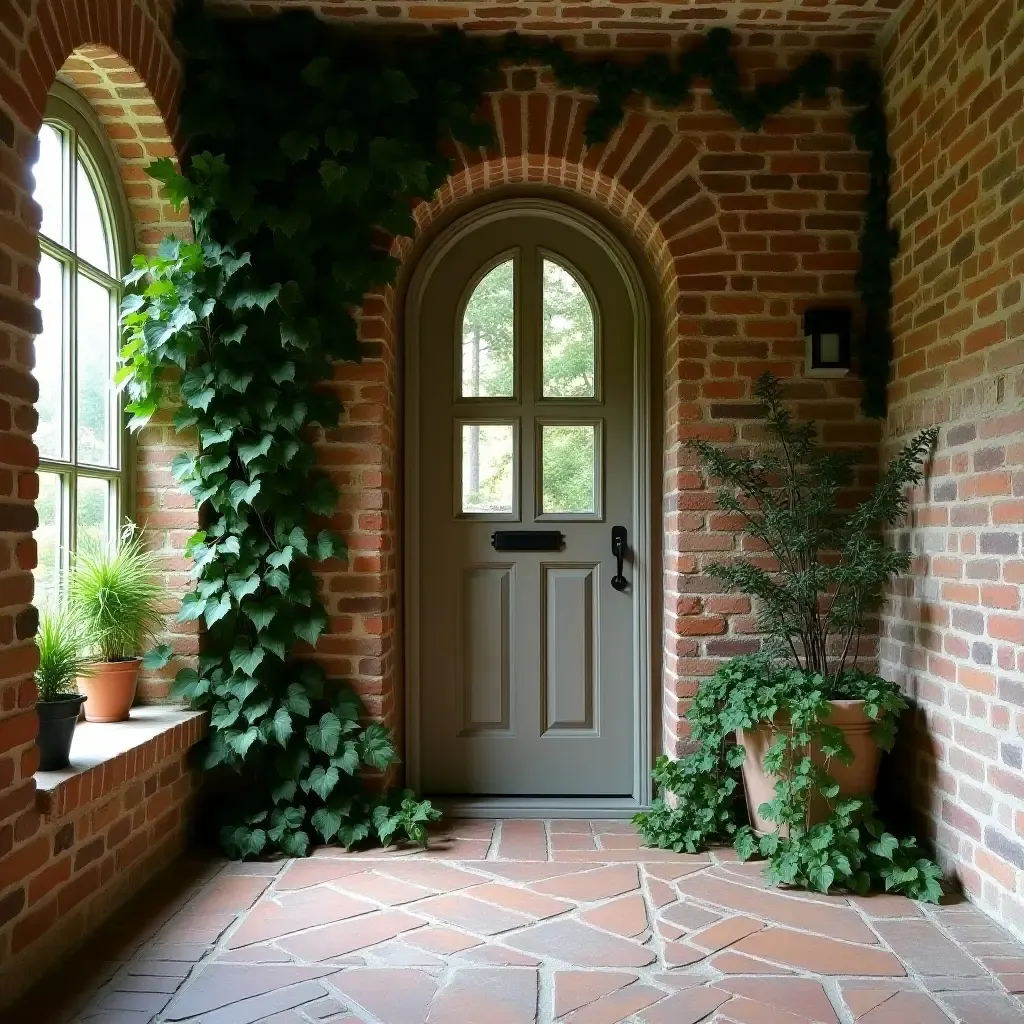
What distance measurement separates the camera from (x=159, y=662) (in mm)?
3240

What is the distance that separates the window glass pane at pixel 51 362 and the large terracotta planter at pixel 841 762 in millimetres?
2348

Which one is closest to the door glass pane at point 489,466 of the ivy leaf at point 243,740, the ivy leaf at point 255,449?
the ivy leaf at point 255,449

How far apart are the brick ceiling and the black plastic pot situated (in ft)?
7.86

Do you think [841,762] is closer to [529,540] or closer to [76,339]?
[529,540]

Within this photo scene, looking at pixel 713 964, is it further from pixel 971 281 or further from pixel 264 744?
pixel 971 281

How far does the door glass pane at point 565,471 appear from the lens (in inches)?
151

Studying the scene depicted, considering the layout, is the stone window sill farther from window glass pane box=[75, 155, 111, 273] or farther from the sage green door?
window glass pane box=[75, 155, 111, 273]

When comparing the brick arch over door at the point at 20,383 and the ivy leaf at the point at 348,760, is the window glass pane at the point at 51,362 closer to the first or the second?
the brick arch over door at the point at 20,383

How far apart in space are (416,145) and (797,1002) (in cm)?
286

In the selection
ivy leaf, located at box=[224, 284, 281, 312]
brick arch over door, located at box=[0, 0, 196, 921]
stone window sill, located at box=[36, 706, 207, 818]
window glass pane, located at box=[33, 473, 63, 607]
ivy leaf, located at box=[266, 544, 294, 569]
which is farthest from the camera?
ivy leaf, located at box=[266, 544, 294, 569]

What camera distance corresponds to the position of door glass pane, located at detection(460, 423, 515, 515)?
383 centimetres

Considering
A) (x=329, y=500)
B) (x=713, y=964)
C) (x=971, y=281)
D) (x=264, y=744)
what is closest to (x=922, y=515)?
(x=971, y=281)

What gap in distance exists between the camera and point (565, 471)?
384cm

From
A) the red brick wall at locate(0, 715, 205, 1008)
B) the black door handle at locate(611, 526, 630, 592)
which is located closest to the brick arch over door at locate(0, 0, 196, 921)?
the red brick wall at locate(0, 715, 205, 1008)
